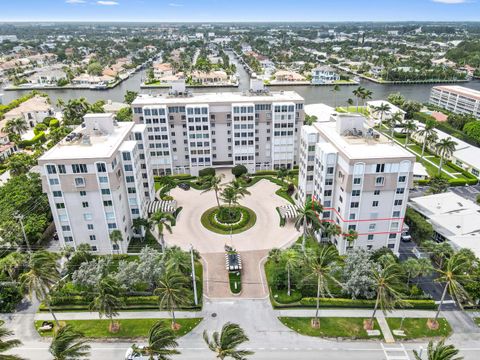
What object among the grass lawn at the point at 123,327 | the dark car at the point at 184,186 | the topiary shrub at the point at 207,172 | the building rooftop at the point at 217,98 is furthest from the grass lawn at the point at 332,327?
the building rooftop at the point at 217,98

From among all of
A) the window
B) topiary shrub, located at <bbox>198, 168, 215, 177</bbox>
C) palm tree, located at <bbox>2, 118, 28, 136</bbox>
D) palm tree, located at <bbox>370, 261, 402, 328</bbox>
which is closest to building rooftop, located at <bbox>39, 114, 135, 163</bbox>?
the window

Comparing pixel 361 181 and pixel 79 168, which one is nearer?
pixel 79 168

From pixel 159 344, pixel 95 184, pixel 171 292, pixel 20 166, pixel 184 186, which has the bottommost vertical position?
pixel 184 186

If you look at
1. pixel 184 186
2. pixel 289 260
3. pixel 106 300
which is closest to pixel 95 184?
pixel 106 300

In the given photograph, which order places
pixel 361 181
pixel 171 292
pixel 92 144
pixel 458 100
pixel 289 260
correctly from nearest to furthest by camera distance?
1. pixel 171 292
2. pixel 289 260
3. pixel 361 181
4. pixel 92 144
5. pixel 458 100

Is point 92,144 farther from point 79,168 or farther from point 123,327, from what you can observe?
point 123,327

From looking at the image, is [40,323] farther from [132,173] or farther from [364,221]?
[364,221]

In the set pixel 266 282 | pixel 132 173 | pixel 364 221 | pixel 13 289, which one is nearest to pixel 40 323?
A: pixel 13 289

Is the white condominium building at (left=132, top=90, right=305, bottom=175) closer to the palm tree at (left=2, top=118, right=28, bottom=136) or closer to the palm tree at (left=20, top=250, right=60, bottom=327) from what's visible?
the palm tree at (left=20, top=250, right=60, bottom=327)
